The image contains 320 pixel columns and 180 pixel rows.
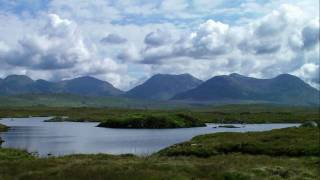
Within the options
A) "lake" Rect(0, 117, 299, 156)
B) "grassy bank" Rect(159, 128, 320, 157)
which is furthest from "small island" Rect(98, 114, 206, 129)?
"grassy bank" Rect(159, 128, 320, 157)

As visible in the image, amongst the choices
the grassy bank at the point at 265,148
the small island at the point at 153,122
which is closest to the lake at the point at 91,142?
the grassy bank at the point at 265,148

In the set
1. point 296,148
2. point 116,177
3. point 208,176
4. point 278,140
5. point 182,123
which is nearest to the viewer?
point 116,177

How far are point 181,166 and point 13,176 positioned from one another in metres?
13.0

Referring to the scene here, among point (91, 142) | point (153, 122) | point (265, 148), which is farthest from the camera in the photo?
point (153, 122)

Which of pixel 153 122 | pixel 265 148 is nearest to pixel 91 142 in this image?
pixel 265 148

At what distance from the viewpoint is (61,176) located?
33.8 metres

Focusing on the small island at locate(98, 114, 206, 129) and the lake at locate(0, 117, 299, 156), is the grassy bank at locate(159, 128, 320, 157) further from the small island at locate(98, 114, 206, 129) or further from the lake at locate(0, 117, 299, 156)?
the small island at locate(98, 114, 206, 129)

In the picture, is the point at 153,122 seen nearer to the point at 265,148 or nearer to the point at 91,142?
the point at 91,142

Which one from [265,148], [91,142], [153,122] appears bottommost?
[91,142]

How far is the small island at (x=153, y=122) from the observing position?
173 m

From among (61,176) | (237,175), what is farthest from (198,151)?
(61,176)

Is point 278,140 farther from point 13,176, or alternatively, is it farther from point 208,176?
point 13,176

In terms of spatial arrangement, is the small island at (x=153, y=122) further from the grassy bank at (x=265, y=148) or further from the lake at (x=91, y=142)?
the grassy bank at (x=265, y=148)

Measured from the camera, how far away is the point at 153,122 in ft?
576
